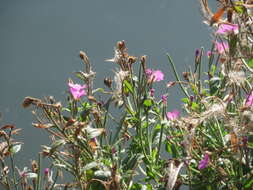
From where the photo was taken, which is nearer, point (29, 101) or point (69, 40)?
point (29, 101)

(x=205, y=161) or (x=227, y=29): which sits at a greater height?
(x=227, y=29)

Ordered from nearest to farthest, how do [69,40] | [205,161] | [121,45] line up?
[205,161], [121,45], [69,40]

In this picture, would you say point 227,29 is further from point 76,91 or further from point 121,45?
point 76,91

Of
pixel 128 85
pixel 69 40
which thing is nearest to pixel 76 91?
pixel 128 85

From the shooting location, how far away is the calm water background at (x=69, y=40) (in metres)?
6.92

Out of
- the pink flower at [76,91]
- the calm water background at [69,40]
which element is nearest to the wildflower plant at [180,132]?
the pink flower at [76,91]

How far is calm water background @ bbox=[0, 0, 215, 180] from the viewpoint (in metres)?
6.92

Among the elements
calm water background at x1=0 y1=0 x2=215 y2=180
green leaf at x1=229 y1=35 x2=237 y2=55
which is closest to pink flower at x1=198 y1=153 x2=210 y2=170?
green leaf at x1=229 y1=35 x2=237 y2=55

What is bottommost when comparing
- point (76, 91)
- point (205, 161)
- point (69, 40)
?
point (205, 161)

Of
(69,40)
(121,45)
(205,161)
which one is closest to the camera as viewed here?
(205,161)

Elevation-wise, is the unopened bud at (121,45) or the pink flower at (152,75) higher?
the unopened bud at (121,45)

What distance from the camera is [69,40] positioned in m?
7.44

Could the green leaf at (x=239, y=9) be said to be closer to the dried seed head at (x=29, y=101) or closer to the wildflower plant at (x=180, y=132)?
the wildflower plant at (x=180, y=132)

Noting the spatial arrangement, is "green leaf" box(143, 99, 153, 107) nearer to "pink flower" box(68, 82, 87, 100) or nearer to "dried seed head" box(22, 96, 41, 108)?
"pink flower" box(68, 82, 87, 100)
